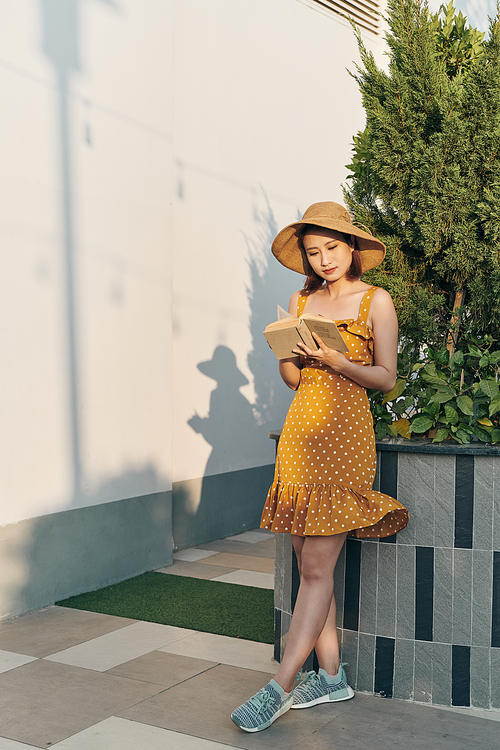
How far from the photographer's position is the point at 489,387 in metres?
2.94

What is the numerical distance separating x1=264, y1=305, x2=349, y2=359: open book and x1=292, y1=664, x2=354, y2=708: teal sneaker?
1.25m

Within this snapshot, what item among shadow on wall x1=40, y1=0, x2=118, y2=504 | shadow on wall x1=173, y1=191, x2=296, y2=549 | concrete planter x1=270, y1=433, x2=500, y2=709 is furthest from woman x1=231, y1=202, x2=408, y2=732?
shadow on wall x1=173, y1=191, x2=296, y2=549

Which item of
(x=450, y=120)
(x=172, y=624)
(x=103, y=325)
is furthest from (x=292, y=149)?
(x=172, y=624)

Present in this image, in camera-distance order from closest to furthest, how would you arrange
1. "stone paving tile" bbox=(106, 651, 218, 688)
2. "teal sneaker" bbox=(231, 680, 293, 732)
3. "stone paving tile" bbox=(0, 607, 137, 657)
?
"teal sneaker" bbox=(231, 680, 293, 732) → "stone paving tile" bbox=(106, 651, 218, 688) → "stone paving tile" bbox=(0, 607, 137, 657)

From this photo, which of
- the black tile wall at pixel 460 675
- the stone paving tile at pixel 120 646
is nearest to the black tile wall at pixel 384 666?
the black tile wall at pixel 460 675

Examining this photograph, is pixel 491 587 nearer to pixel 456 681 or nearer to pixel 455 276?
pixel 456 681

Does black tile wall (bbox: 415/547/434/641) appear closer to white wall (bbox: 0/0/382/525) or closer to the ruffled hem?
the ruffled hem

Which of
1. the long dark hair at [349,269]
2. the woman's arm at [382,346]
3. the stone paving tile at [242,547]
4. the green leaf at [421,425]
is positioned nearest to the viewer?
the woman's arm at [382,346]

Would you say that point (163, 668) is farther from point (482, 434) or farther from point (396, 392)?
point (482, 434)

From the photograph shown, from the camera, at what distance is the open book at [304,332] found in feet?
8.22

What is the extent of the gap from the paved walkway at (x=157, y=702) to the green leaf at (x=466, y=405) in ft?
3.58

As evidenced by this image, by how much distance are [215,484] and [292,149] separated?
2941 mm

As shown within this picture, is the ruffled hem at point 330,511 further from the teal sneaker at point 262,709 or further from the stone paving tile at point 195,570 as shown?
the stone paving tile at point 195,570

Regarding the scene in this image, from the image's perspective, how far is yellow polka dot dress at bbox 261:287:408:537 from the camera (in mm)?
2666
